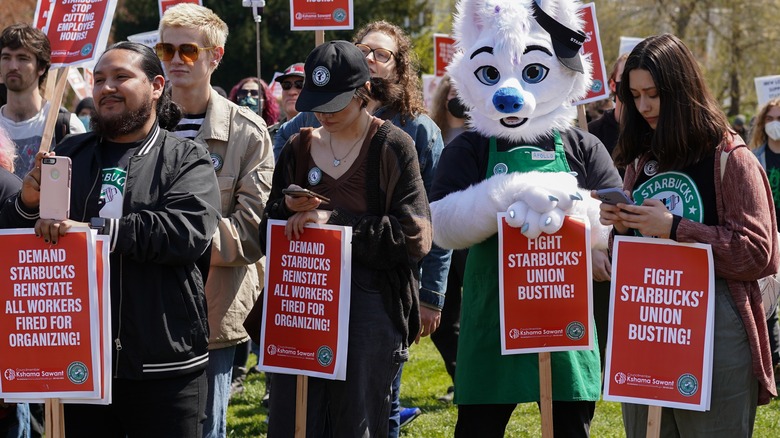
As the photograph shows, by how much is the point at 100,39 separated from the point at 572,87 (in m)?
2.50

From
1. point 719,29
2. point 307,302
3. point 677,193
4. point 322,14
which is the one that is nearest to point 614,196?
point 677,193

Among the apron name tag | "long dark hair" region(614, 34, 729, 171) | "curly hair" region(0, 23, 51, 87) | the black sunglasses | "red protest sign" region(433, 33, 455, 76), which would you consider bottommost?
the apron name tag

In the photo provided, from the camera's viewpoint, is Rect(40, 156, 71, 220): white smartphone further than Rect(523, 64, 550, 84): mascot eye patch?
No

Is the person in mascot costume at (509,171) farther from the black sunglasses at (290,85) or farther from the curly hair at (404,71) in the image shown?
the black sunglasses at (290,85)

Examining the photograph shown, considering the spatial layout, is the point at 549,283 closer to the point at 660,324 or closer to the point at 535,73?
the point at 660,324

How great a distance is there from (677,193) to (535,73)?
896mm

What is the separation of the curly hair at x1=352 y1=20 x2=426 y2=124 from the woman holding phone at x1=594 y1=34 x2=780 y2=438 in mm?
1522

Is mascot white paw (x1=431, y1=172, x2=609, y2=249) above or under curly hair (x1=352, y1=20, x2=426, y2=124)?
under

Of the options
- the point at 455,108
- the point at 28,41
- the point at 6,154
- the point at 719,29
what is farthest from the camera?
the point at 719,29

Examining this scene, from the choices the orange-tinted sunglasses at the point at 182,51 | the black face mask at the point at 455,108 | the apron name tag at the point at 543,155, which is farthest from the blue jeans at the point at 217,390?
the black face mask at the point at 455,108

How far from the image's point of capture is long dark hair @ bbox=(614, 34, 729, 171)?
350cm

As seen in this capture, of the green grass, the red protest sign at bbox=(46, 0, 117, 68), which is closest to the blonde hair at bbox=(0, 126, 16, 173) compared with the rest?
the red protest sign at bbox=(46, 0, 117, 68)

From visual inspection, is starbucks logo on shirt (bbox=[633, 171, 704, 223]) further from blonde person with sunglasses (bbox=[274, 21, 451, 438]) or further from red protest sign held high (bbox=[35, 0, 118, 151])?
red protest sign held high (bbox=[35, 0, 118, 151])

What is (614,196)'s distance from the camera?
11.5 feet
